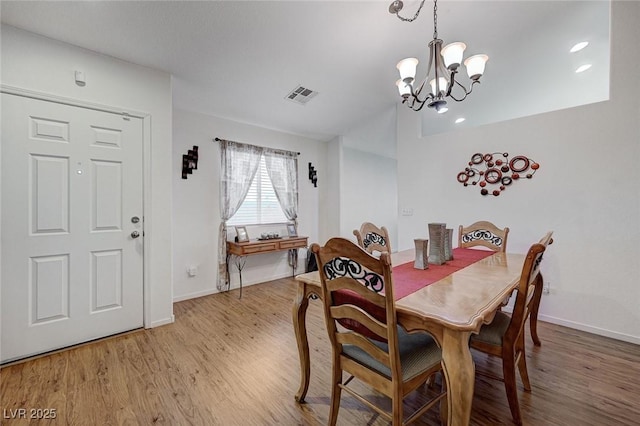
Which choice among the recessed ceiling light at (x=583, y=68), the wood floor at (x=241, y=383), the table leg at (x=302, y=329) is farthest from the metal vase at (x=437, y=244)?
the recessed ceiling light at (x=583, y=68)

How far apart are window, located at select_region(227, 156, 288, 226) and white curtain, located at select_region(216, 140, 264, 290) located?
0.46ft

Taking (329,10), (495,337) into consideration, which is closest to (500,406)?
(495,337)

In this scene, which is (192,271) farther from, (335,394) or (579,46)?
(579,46)

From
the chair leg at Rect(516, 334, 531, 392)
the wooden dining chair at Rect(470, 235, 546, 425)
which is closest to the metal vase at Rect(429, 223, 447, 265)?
the wooden dining chair at Rect(470, 235, 546, 425)

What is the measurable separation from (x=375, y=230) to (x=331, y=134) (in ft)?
9.37

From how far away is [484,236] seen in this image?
103 inches

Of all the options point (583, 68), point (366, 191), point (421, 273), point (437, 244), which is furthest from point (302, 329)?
point (366, 191)

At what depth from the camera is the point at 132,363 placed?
201 cm

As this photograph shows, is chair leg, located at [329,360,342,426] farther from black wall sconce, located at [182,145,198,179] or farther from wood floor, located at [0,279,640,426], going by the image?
black wall sconce, located at [182,145,198,179]

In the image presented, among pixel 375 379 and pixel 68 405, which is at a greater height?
pixel 375 379

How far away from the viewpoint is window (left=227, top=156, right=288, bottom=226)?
4062 millimetres

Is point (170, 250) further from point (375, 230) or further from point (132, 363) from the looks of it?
point (375, 230)

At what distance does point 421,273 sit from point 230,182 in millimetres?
3072

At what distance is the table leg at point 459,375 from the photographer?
95 cm
